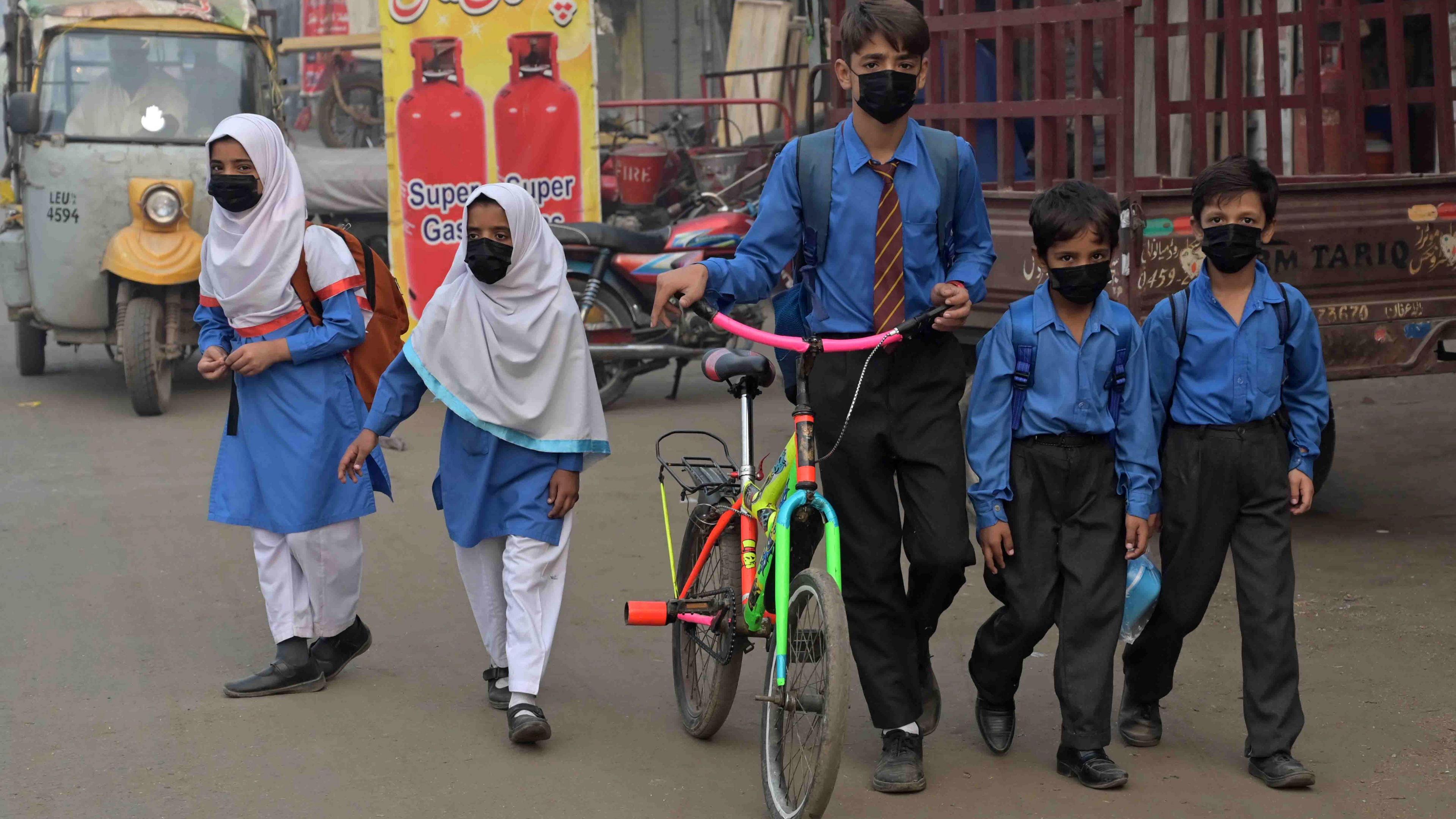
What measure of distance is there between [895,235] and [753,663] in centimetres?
177

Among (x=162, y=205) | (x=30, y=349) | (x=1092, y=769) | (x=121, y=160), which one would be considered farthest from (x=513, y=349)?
(x=30, y=349)

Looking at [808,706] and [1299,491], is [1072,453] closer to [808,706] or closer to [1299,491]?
[1299,491]

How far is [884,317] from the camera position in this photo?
12.0ft

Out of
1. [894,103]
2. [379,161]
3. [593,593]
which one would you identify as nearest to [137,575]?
[593,593]

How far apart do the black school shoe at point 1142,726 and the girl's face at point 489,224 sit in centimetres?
208

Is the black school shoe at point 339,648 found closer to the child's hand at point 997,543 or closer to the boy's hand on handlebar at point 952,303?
the child's hand at point 997,543

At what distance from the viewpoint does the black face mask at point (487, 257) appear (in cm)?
409

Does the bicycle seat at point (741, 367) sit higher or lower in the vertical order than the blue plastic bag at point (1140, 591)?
higher

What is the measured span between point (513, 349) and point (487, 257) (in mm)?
267

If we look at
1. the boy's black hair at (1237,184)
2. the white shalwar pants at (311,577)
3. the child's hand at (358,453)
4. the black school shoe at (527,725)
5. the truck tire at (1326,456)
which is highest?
the boy's black hair at (1237,184)

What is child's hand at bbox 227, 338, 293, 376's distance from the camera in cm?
450

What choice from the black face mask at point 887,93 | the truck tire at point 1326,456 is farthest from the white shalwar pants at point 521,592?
the truck tire at point 1326,456

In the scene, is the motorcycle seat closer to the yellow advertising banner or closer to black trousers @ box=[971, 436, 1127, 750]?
the yellow advertising banner

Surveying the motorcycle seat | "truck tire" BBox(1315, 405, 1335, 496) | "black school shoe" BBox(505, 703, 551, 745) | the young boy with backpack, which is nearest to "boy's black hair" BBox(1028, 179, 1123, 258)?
the young boy with backpack
